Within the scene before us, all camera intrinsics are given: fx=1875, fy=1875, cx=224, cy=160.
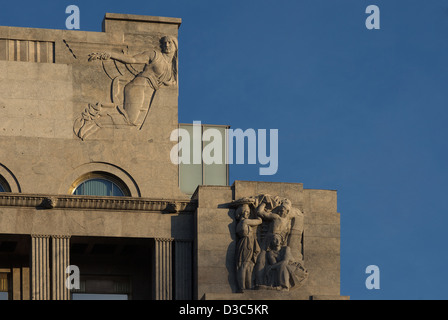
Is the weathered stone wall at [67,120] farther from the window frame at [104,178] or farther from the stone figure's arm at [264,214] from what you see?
the stone figure's arm at [264,214]

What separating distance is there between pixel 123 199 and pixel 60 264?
3820mm

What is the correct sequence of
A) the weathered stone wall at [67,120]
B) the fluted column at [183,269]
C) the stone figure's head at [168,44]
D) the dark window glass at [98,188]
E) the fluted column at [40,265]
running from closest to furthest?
the fluted column at [40,265], the fluted column at [183,269], the weathered stone wall at [67,120], the dark window glass at [98,188], the stone figure's head at [168,44]

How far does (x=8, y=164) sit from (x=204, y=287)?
990 centimetres

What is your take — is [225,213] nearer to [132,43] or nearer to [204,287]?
[204,287]

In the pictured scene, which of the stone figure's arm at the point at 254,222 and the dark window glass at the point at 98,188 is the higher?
the dark window glass at the point at 98,188

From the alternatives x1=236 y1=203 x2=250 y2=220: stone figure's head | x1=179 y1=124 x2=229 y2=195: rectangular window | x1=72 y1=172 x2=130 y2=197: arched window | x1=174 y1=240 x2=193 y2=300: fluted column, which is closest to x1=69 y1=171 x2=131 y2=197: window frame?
x1=72 y1=172 x2=130 y2=197: arched window

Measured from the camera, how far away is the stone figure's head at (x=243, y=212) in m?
78.4

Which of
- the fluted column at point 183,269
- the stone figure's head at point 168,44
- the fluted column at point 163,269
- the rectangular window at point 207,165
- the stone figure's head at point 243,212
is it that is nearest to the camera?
the fluted column at point 163,269

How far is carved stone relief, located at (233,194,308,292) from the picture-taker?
77.4 metres

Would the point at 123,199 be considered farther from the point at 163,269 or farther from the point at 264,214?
the point at 264,214

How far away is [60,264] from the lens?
254ft

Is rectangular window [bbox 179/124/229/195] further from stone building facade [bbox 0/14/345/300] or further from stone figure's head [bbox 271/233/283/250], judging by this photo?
stone figure's head [bbox 271/233/283/250]

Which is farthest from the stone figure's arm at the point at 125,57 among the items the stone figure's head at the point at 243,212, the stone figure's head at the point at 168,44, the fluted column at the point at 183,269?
the fluted column at the point at 183,269

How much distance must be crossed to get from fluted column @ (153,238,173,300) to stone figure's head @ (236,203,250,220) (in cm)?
305
